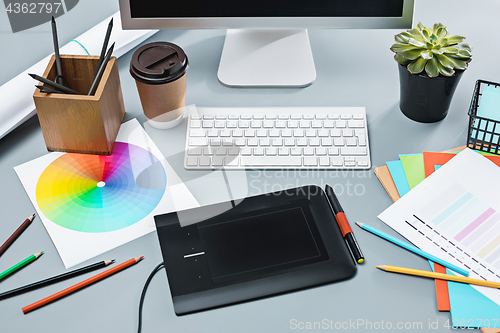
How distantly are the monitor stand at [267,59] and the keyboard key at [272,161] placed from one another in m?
0.20

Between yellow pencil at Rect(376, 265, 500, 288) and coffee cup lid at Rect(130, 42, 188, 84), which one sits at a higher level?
coffee cup lid at Rect(130, 42, 188, 84)

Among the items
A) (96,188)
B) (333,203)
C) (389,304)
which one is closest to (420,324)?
(389,304)

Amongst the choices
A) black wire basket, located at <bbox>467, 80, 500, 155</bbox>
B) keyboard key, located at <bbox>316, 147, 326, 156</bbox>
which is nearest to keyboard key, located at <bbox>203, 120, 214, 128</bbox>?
keyboard key, located at <bbox>316, 147, 326, 156</bbox>

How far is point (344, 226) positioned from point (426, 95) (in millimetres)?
320

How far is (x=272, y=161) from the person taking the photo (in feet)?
2.58

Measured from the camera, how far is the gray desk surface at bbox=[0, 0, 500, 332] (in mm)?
602

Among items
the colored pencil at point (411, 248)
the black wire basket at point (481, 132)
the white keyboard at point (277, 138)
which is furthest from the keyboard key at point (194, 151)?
the black wire basket at point (481, 132)

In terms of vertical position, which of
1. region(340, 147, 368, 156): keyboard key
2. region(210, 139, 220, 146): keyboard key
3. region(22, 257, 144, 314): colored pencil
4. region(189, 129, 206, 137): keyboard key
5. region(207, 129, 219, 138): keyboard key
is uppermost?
region(189, 129, 206, 137): keyboard key

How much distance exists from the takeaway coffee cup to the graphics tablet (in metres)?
0.22

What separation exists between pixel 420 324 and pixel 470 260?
5.0 inches

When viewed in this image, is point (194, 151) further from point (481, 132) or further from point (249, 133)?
point (481, 132)

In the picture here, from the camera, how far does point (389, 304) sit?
2.02ft

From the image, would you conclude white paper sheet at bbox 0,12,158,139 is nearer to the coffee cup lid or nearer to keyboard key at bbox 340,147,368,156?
the coffee cup lid

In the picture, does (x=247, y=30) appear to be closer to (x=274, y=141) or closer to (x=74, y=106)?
(x=274, y=141)
